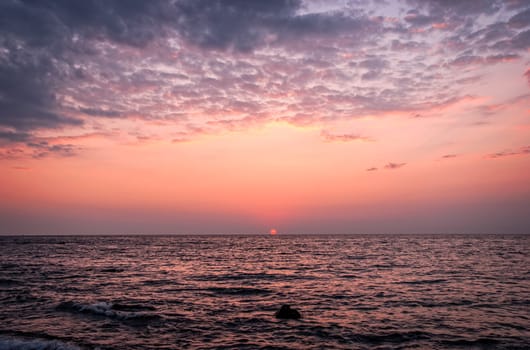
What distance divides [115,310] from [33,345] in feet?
21.4

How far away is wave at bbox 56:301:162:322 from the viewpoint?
20031 mm

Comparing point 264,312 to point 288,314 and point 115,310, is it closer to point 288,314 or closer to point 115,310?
point 288,314

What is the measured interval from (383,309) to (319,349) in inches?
339

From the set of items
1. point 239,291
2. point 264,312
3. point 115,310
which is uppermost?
point 115,310

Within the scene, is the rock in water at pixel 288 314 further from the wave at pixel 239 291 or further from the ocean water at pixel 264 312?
the wave at pixel 239 291

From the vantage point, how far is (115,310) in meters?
21.4

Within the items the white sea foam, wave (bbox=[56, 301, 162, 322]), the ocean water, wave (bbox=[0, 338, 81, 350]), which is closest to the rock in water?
the ocean water

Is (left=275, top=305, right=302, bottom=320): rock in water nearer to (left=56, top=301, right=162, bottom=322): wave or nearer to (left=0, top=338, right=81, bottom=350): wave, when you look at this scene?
(left=56, top=301, right=162, bottom=322): wave

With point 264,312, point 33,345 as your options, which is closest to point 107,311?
point 33,345

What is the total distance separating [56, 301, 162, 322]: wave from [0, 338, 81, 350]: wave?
4598mm

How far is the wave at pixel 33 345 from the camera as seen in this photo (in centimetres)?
1480

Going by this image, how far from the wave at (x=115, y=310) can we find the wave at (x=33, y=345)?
181 inches

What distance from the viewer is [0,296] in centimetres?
2619

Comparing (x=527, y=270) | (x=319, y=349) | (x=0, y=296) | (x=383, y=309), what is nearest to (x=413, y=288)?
(x=383, y=309)
